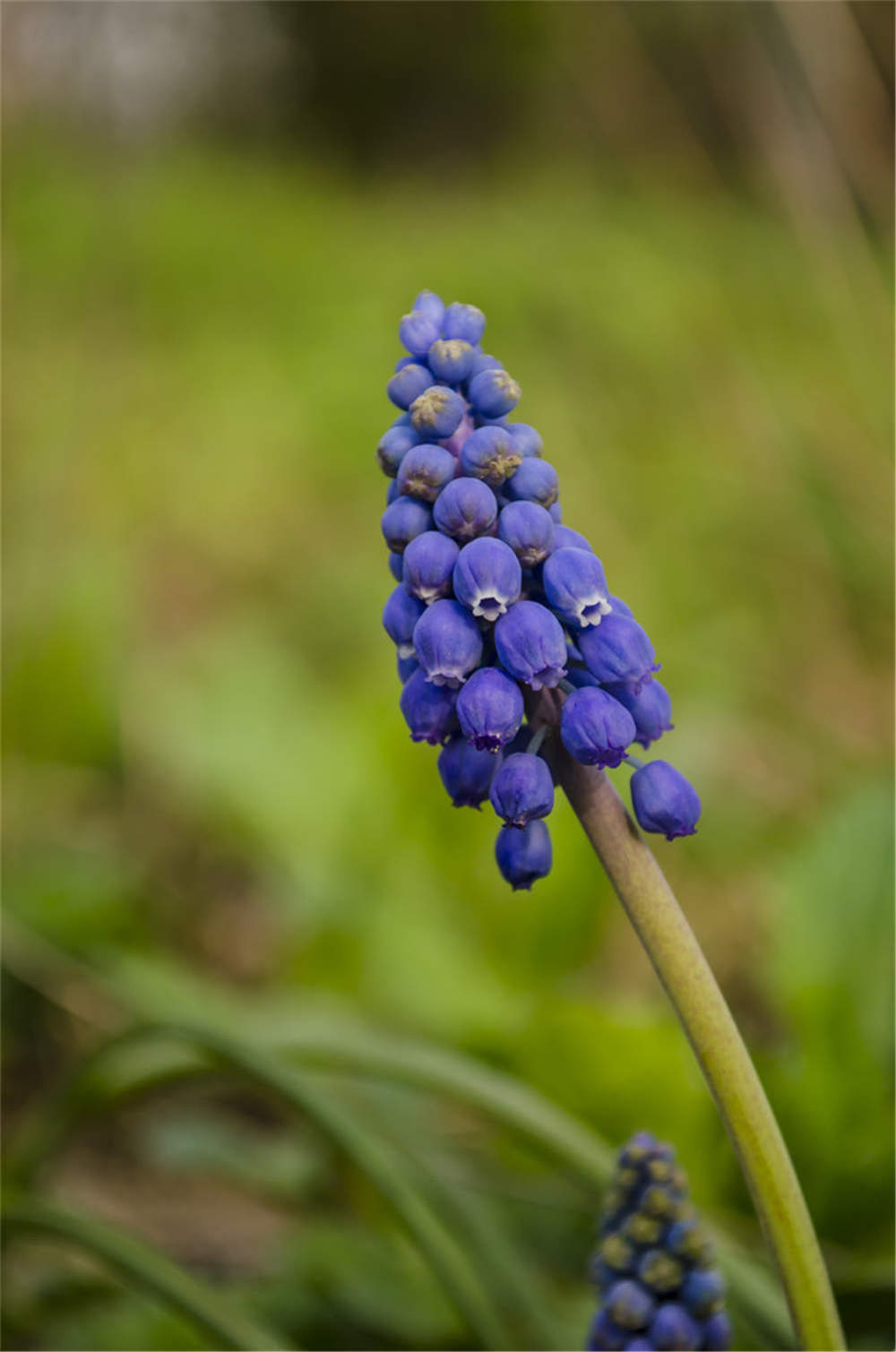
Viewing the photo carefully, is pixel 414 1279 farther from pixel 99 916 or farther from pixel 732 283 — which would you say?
pixel 732 283

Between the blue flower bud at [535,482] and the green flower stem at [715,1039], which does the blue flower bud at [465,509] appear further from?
the green flower stem at [715,1039]

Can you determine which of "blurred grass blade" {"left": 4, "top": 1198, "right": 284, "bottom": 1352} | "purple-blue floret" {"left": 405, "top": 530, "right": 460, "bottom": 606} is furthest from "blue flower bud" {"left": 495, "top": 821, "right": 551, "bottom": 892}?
"blurred grass blade" {"left": 4, "top": 1198, "right": 284, "bottom": 1352}

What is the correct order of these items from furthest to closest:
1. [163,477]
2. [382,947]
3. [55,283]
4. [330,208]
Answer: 1. [330,208]
2. [55,283]
3. [163,477]
4. [382,947]

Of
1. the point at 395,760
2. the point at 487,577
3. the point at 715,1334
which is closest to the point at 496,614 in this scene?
the point at 487,577

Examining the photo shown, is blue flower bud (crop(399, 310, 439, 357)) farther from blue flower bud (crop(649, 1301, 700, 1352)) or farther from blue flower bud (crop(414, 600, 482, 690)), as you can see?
blue flower bud (crop(649, 1301, 700, 1352))

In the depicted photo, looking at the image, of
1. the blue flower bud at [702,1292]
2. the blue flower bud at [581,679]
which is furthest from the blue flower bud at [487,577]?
the blue flower bud at [702,1292]

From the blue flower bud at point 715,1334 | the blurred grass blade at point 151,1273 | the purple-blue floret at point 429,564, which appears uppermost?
the purple-blue floret at point 429,564

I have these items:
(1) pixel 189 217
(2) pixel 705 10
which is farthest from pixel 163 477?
(1) pixel 189 217
